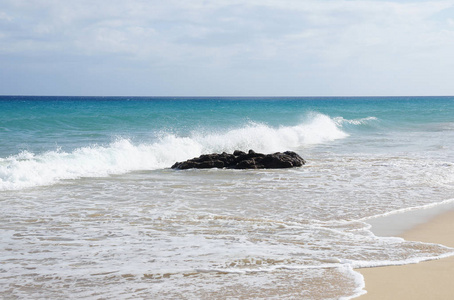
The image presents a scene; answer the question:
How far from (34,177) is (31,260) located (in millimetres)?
6183

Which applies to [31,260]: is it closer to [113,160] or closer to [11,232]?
[11,232]

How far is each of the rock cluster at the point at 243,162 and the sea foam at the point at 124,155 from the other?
1461 millimetres

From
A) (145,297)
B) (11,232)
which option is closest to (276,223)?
(145,297)

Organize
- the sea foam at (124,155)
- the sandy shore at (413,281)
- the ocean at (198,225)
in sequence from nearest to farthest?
the sandy shore at (413,281), the ocean at (198,225), the sea foam at (124,155)

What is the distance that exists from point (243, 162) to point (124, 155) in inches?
154

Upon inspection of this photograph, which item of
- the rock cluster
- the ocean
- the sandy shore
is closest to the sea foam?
the ocean

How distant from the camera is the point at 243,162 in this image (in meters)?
14.1

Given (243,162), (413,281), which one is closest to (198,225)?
(413,281)

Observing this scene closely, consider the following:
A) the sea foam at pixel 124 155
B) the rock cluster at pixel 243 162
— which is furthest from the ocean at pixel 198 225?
the rock cluster at pixel 243 162

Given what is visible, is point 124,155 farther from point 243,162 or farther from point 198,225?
point 198,225

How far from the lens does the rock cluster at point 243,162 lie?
14.1 m

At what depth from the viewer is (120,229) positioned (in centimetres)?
689

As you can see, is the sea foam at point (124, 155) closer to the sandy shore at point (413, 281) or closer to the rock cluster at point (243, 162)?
the rock cluster at point (243, 162)

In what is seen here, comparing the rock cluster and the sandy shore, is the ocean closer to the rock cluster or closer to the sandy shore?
the sandy shore
